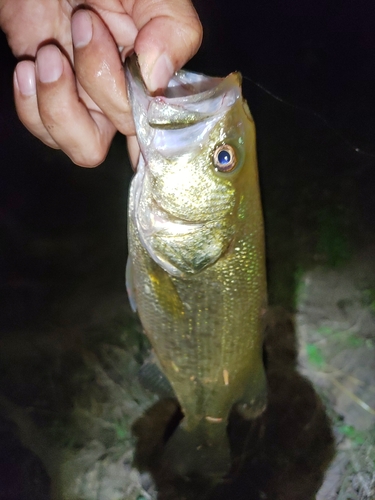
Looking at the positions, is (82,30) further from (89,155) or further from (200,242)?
(200,242)

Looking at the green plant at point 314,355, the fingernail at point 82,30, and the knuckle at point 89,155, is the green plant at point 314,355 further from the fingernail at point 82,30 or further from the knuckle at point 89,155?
the fingernail at point 82,30

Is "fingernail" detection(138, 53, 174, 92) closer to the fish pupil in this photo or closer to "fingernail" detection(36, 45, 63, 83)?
the fish pupil

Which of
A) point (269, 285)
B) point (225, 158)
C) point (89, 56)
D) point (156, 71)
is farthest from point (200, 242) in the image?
point (269, 285)

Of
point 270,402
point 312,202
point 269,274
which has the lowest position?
point 270,402

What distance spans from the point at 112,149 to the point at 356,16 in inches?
57.0

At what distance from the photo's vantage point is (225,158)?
102 centimetres

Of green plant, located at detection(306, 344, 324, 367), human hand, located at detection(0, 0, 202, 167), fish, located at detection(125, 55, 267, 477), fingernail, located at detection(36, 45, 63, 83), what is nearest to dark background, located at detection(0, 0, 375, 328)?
green plant, located at detection(306, 344, 324, 367)

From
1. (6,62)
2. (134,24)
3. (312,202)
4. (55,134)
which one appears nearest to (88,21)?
(134,24)

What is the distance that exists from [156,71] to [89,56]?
0.22 m

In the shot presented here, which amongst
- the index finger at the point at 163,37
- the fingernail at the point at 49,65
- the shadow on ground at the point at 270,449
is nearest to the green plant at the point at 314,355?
the shadow on ground at the point at 270,449

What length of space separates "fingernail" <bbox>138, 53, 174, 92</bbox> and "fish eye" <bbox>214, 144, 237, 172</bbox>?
0.77 feet

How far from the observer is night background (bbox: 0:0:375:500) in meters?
1.95

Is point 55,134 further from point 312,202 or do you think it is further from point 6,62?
point 312,202

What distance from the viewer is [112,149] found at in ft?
7.30
